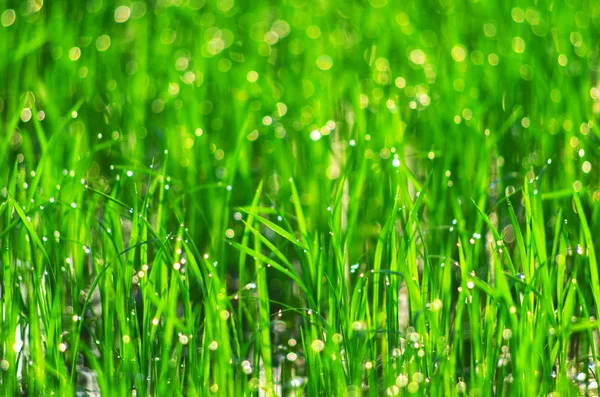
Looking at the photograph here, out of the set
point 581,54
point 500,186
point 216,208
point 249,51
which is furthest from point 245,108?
point 581,54

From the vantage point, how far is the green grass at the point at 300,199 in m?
1.43

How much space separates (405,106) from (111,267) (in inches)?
46.0

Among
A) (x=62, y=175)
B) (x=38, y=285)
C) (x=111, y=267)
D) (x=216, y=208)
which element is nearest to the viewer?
(x=38, y=285)

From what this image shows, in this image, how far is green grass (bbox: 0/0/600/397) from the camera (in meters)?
1.43

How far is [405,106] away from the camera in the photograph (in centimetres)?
247

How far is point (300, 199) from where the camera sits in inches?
78.4

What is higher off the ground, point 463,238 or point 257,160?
point 257,160

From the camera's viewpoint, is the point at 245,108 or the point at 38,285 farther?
the point at 245,108

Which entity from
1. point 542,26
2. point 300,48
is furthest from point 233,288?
point 542,26

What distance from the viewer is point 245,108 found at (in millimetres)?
2182

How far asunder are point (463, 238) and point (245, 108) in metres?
0.79

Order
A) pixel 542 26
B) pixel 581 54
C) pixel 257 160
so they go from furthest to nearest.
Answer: pixel 542 26 < pixel 581 54 < pixel 257 160

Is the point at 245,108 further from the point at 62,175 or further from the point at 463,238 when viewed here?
the point at 463,238

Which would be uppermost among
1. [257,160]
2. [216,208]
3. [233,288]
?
[257,160]
